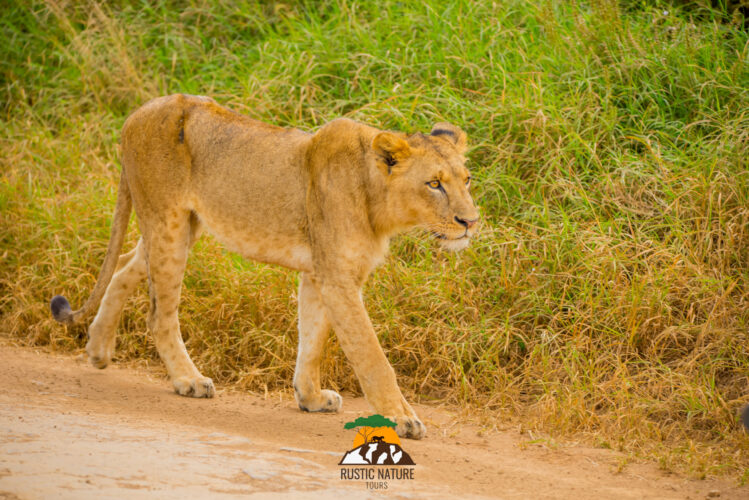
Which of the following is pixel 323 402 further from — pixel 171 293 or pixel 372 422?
pixel 171 293

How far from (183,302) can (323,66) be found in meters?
2.66

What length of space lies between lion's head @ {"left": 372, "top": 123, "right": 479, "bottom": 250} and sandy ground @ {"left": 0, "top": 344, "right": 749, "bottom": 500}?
3.36ft

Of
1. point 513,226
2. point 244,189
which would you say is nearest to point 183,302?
point 244,189

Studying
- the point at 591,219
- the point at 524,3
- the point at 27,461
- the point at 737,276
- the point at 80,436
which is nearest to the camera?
the point at 27,461

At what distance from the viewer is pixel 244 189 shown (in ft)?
15.5

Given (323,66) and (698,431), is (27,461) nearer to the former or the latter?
(698,431)

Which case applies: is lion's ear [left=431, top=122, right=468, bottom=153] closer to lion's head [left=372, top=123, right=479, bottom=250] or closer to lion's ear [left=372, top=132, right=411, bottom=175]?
lion's head [left=372, top=123, right=479, bottom=250]

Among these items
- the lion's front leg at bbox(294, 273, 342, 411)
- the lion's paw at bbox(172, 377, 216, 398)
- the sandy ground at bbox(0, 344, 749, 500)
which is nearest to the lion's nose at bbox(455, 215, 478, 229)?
the lion's front leg at bbox(294, 273, 342, 411)

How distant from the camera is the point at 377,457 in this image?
3.81 m

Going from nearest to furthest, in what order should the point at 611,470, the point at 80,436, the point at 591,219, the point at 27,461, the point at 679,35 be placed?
1. the point at 27,461
2. the point at 80,436
3. the point at 611,470
4. the point at 591,219
5. the point at 679,35

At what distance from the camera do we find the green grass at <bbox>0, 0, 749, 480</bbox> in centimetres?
501

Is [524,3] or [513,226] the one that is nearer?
[513,226]

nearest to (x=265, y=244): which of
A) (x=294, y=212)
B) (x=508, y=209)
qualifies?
(x=294, y=212)

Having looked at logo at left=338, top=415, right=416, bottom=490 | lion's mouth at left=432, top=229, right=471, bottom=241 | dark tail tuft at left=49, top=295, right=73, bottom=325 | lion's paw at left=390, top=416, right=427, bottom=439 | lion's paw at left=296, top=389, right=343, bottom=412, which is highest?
lion's mouth at left=432, top=229, right=471, bottom=241
